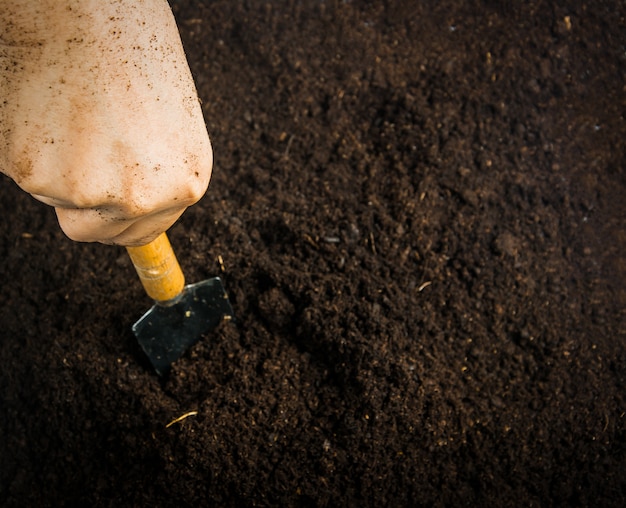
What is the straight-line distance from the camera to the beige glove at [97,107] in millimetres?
640

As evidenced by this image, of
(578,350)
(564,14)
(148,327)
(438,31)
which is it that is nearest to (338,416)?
(148,327)

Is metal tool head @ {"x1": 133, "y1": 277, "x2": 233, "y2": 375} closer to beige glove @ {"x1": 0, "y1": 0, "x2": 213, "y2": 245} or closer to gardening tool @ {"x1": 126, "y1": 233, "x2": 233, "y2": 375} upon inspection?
gardening tool @ {"x1": 126, "y1": 233, "x2": 233, "y2": 375}

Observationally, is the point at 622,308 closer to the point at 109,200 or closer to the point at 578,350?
the point at 578,350

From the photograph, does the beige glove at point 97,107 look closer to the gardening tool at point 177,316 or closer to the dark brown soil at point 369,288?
the gardening tool at point 177,316

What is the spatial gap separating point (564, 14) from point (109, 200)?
143 centimetres

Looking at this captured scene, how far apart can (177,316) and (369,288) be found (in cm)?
41

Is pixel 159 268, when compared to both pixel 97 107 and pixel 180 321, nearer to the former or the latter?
pixel 180 321

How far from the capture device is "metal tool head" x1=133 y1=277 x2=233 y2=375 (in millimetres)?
1209

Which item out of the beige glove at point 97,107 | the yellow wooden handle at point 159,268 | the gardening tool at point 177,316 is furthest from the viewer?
the gardening tool at point 177,316

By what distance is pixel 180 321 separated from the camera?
123cm

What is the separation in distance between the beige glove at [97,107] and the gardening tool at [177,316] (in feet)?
1.35

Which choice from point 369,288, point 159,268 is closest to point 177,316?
point 159,268

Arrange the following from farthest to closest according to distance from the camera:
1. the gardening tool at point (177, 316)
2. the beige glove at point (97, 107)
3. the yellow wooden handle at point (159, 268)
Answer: the gardening tool at point (177, 316) < the yellow wooden handle at point (159, 268) < the beige glove at point (97, 107)

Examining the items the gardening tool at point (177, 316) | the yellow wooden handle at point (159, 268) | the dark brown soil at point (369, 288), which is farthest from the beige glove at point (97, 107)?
the dark brown soil at point (369, 288)
